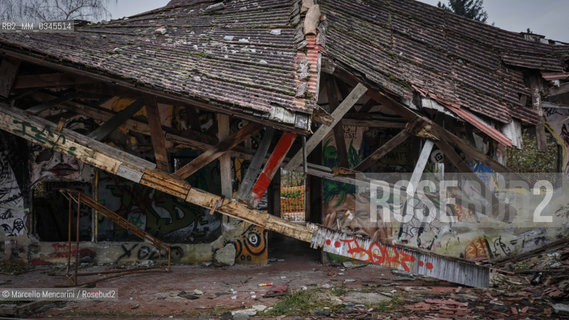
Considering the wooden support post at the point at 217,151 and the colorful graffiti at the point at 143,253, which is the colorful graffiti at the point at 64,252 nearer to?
the colorful graffiti at the point at 143,253

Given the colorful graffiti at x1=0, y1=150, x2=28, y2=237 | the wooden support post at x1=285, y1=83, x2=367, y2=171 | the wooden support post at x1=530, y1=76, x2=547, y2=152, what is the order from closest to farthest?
the wooden support post at x1=285, y1=83, x2=367, y2=171 < the wooden support post at x1=530, y1=76, x2=547, y2=152 < the colorful graffiti at x1=0, y1=150, x2=28, y2=237

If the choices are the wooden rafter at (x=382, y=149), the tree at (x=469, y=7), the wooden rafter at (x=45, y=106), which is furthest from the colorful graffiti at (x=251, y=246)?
the tree at (x=469, y=7)

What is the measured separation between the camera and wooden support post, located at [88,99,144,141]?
6938 mm

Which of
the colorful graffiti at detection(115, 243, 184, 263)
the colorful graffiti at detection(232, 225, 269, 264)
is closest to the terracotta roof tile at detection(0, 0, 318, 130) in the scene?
the colorful graffiti at detection(232, 225, 269, 264)

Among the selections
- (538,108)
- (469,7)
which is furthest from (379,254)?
(469,7)

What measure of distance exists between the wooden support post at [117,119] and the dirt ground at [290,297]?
3.00m

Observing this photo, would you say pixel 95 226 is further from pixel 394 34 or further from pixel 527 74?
pixel 527 74

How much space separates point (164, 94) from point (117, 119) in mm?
1208

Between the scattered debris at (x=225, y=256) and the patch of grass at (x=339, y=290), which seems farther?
the scattered debris at (x=225, y=256)

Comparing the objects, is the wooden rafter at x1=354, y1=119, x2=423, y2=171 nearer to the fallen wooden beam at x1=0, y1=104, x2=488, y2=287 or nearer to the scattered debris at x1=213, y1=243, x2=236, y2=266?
→ the fallen wooden beam at x1=0, y1=104, x2=488, y2=287

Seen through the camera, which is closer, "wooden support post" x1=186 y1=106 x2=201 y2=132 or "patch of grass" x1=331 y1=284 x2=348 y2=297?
"patch of grass" x1=331 y1=284 x2=348 y2=297

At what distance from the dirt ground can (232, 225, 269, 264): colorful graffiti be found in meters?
0.49

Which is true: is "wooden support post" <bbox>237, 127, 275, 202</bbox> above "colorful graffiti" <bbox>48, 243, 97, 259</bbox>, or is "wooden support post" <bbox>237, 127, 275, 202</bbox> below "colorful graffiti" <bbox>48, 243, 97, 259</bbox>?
above

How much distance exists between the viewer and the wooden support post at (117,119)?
273 inches
